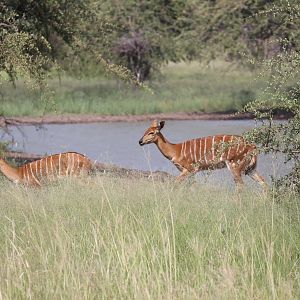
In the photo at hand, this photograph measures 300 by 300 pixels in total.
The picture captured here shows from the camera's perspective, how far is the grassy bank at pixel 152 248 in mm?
5859

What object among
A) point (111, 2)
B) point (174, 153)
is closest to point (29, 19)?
point (174, 153)

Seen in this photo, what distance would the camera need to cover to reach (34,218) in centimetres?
803

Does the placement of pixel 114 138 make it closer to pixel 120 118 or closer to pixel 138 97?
pixel 120 118

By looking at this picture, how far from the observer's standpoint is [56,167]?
13.0m

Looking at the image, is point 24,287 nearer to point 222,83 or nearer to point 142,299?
point 142,299

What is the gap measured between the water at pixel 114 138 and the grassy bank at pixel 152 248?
8.30 meters

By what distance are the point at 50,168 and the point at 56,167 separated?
0.09 m

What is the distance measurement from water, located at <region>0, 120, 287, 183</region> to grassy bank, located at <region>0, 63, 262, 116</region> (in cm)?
165

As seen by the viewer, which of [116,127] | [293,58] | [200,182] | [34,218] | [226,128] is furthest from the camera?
[116,127]

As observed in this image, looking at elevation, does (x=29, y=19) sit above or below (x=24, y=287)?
above

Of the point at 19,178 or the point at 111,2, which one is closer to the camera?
the point at 19,178

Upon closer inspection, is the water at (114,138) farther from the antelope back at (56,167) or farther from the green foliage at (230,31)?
the antelope back at (56,167)

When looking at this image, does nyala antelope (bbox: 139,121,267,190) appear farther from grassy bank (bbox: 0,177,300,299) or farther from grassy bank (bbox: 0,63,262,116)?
grassy bank (bbox: 0,63,262,116)

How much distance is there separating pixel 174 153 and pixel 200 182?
4.60m
